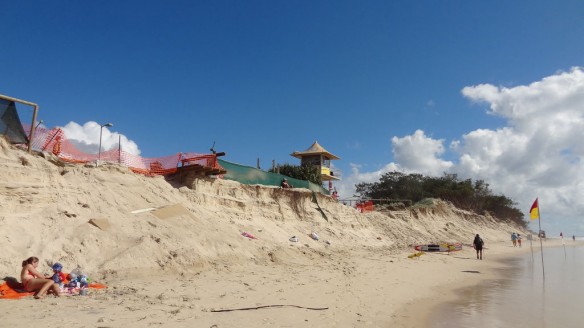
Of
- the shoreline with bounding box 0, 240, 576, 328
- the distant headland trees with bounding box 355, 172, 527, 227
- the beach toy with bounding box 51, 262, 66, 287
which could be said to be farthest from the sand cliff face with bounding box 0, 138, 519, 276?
the distant headland trees with bounding box 355, 172, 527, 227

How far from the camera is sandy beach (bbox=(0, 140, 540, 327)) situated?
6.21m

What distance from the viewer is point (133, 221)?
10.8 meters

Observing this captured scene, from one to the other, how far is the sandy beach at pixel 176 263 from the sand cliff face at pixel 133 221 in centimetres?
4

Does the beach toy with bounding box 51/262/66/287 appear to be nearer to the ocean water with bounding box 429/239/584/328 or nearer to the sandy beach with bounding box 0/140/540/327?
the sandy beach with bounding box 0/140/540/327

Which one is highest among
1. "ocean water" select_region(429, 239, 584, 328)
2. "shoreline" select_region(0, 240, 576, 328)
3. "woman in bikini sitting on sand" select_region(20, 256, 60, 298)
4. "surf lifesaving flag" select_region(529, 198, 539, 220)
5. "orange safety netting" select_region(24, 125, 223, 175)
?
"orange safety netting" select_region(24, 125, 223, 175)

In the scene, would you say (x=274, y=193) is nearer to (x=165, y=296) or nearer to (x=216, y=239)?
Answer: (x=216, y=239)

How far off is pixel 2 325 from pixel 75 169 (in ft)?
24.8

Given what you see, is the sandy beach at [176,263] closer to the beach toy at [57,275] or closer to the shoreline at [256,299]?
the shoreline at [256,299]

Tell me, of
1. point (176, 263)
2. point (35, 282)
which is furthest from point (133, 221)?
point (35, 282)

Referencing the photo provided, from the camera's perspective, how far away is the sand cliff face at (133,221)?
8727mm

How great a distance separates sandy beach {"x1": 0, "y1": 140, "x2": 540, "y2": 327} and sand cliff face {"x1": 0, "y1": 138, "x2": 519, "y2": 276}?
0.12 ft

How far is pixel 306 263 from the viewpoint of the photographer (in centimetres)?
1333

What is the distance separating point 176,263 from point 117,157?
703cm

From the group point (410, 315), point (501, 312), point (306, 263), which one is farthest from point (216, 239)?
point (501, 312)
